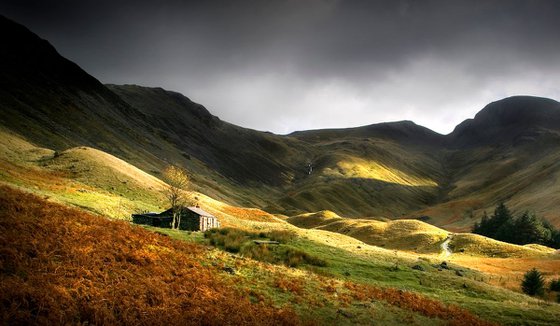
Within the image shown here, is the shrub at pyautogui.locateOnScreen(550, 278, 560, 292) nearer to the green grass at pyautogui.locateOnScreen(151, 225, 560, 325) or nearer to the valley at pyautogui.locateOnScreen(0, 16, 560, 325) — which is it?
the valley at pyautogui.locateOnScreen(0, 16, 560, 325)

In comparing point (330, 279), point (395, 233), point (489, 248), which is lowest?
point (489, 248)

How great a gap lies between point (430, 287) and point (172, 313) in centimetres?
2578

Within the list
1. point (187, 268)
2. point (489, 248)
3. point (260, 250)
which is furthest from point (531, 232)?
point (187, 268)

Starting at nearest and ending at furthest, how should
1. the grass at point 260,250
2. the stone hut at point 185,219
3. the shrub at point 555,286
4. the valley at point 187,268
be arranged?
the valley at point 187,268 < the grass at point 260,250 < the shrub at point 555,286 < the stone hut at point 185,219

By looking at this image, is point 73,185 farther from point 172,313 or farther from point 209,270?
point 172,313

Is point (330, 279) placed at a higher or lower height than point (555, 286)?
higher

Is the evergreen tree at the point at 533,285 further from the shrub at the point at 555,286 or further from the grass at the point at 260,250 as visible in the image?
the grass at the point at 260,250

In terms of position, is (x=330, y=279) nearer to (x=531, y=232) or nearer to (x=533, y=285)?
(x=533, y=285)

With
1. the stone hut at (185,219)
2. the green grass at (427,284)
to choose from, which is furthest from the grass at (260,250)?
the stone hut at (185,219)

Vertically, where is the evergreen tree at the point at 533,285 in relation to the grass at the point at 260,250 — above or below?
below

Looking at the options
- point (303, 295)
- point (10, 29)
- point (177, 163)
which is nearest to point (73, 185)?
point (303, 295)

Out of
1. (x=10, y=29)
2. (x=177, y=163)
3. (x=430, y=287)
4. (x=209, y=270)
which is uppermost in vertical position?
(x=10, y=29)

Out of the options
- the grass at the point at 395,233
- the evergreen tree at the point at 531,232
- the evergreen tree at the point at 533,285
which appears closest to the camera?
the evergreen tree at the point at 533,285

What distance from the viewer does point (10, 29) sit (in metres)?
149
